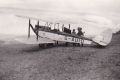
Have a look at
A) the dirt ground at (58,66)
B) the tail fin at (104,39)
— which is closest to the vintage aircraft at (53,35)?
the tail fin at (104,39)

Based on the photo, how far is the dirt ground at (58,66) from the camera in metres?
18.3

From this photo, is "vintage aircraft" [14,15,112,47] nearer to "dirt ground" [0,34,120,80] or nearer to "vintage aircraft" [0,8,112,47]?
"vintage aircraft" [0,8,112,47]

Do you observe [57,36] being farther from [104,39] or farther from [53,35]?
[104,39]

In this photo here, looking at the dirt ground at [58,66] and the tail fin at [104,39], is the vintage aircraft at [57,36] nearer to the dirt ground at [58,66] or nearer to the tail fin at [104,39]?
the tail fin at [104,39]

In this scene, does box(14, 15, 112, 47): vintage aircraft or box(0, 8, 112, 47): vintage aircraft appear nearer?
box(0, 8, 112, 47): vintage aircraft

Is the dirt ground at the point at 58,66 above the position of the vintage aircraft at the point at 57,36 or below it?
below

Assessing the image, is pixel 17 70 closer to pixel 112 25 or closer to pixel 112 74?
pixel 112 74

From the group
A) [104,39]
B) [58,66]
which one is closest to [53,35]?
[104,39]

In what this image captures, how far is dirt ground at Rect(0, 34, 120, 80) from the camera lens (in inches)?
722

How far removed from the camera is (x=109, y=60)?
73.2 feet

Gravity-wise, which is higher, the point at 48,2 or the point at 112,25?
the point at 48,2

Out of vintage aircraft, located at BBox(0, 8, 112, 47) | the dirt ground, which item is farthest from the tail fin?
the dirt ground

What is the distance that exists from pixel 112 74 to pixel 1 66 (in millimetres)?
9322

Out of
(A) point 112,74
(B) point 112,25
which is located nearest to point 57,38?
(A) point 112,74
